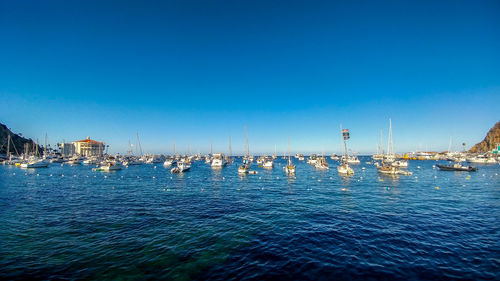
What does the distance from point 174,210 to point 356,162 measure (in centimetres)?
11319

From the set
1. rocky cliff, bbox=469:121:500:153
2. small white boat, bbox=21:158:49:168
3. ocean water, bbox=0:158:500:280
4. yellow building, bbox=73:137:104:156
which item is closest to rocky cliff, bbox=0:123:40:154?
yellow building, bbox=73:137:104:156

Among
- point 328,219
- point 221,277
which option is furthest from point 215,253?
point 328,219

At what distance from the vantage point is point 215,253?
12.3 m

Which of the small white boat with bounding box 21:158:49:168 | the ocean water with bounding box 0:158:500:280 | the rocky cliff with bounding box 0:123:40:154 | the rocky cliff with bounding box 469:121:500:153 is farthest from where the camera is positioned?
the rocky cliff with bounding box 469:121:500:153

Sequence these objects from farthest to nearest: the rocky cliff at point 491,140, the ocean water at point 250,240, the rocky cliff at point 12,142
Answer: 1. the rocky cliff at point 491,140
2. the rocky cliff at point 12,142
3. the ocean water at point 250,240

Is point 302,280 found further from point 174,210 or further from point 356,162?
point 356,162

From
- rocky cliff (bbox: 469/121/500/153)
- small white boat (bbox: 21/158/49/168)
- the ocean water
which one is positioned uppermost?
rocky cliff (bbox: 469/121/500/153)

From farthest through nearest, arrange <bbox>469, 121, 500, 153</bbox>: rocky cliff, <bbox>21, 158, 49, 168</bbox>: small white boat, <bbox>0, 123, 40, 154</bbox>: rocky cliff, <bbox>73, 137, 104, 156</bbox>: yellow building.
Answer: <bbox>73, 137, 104, 156</bbox>: yellow building → <bbox>469, 121, 500, 153</bbox>: rocky cliff → <bbox>0, 123, 40, 154</bbox>: rocky cliff → <bbox>21, 158, 49, 168</bbox>: small white boat

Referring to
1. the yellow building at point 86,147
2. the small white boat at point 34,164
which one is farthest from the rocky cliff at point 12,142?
the small white boat at point 34,164

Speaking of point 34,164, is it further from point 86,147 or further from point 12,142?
point 86,147

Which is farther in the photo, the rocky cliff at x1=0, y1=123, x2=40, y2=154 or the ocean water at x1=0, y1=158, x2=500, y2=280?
the rocky cliff at x1=0, y1=123, x2=40, y2=154

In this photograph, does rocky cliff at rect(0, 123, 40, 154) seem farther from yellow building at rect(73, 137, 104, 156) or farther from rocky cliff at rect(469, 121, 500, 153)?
rocky cliff at rect(469, 121, 500, 153)

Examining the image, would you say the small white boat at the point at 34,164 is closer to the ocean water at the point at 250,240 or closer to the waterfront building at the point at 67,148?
the ocean water at the point at 250,240

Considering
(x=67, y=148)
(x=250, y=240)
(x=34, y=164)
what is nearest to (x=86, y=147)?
(x=67, y=148)
